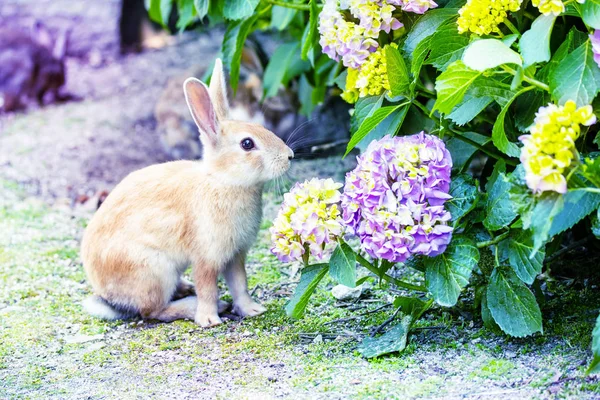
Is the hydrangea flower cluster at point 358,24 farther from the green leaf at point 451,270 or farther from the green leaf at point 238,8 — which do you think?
the green leaf at point 451,270

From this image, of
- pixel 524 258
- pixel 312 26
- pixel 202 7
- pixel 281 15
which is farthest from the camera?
pixel 281 15

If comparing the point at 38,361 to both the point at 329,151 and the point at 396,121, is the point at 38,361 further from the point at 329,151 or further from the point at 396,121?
the point at 329,151

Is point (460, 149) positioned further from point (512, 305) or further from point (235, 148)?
point (235, 148)

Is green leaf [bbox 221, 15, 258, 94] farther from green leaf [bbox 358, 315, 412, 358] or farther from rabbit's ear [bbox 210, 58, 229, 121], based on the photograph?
green leaf [bbox 358, 315, 412, 358]

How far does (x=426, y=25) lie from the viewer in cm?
342

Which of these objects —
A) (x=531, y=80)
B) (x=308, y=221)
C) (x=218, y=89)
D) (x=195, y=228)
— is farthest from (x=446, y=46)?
(x=195, y=228)

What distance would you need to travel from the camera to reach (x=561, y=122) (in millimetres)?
2627

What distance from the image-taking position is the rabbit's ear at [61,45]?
895cm

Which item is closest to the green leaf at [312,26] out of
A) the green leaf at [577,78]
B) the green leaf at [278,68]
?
the green leaf at [577,78]

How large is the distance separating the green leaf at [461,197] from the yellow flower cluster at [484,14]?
0.61m

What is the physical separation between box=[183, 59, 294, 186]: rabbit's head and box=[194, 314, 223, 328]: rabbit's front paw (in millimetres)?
656

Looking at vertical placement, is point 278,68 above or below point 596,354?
below

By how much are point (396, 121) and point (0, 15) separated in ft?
21.7

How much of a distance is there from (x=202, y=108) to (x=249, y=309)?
101 centimetres
